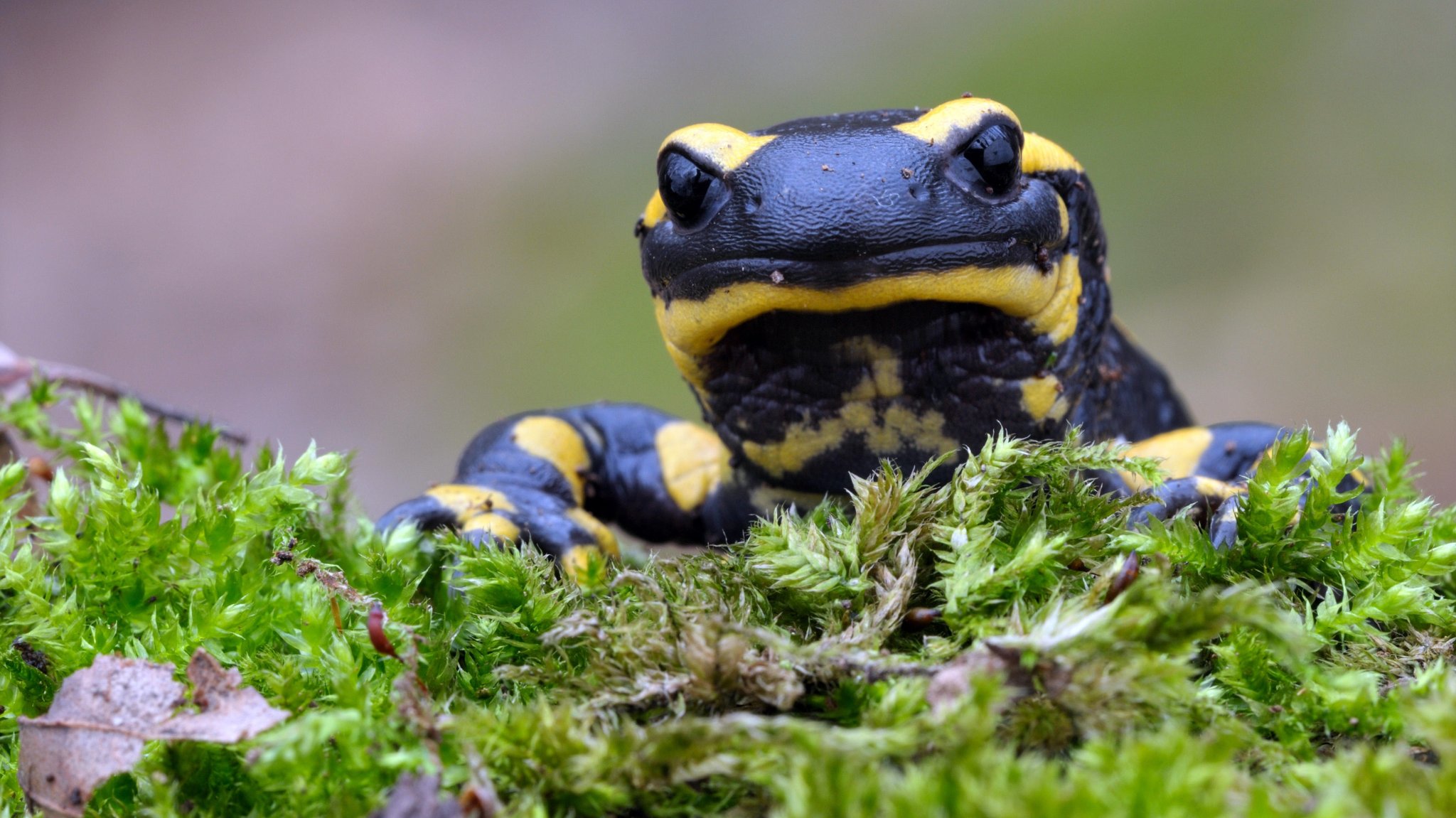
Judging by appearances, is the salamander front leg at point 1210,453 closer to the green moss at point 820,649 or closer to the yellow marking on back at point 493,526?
the green moss at point 820,649

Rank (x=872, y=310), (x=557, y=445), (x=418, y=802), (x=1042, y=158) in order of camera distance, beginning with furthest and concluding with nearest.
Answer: (x=557, y=445) < (x=1042, y=158) < (x=872, y=310) < (x=418, y=802)

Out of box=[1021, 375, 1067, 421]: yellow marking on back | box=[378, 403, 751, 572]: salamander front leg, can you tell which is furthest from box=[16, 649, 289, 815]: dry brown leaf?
box=[1021, 375, 1067, 421]: yellow marking on back

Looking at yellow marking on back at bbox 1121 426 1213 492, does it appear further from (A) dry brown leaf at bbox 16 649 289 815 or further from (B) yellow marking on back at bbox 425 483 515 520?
(A) dry brown leaf at bbox 16 649 289 815

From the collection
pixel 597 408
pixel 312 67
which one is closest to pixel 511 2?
pixel 312 67

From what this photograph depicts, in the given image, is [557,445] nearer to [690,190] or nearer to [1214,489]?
[690,190]

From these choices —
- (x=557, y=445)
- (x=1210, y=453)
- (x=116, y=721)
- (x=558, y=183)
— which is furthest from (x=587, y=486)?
(x=558, y=183)

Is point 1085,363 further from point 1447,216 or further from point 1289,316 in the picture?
point 1447,216

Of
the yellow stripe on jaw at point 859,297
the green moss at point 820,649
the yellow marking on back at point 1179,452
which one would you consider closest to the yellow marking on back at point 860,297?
the yellow stripe on jaw at point 859,297

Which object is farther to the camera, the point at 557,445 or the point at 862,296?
the point at 557,445
